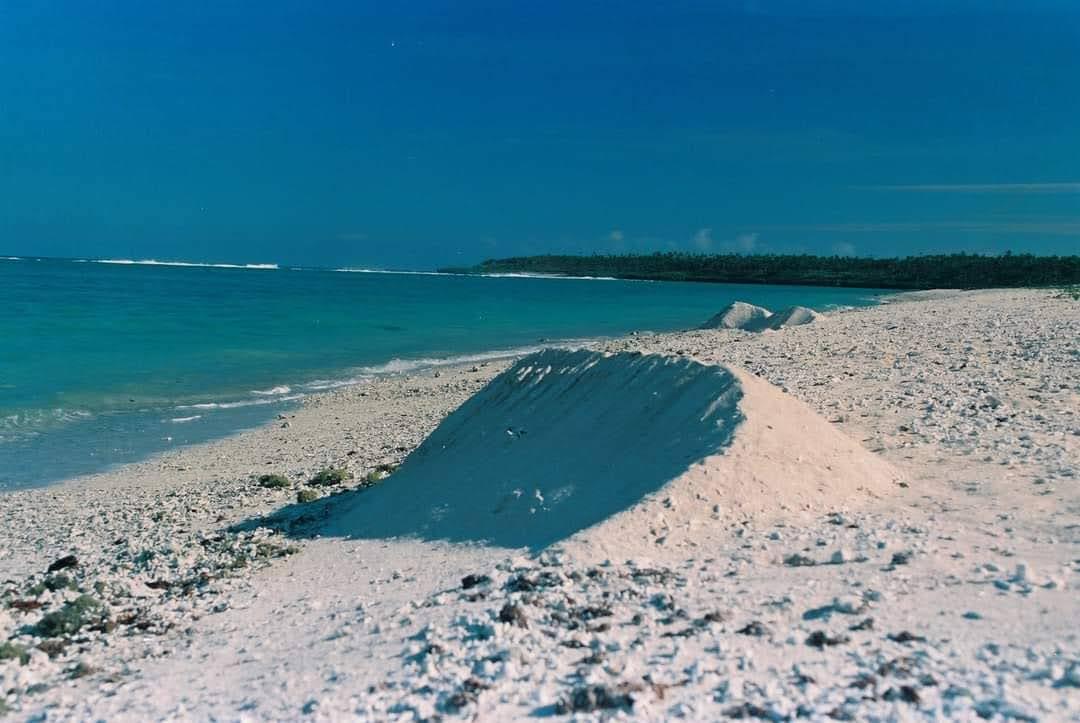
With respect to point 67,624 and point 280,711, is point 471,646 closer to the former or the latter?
point 280,711

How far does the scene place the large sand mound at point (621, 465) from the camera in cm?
930

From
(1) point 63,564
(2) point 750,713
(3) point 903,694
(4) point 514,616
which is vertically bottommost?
(1) point 63,564

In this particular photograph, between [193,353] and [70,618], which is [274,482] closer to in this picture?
[70,618]

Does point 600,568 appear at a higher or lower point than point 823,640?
lower

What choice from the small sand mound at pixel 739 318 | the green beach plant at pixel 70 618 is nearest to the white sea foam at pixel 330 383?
the small sand mound at pixel 739 318

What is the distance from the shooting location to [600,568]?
792cm

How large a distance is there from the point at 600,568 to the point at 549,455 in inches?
134

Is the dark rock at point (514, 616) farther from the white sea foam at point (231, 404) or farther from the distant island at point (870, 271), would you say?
the distant island at point (870, 271)

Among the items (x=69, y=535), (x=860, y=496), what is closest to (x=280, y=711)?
(x=860, y=496)

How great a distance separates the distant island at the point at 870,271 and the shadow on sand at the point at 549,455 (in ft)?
267

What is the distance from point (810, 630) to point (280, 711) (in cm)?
376

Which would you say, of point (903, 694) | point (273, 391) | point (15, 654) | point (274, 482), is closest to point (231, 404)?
point (273, 391)

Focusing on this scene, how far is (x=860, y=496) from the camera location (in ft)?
32.2

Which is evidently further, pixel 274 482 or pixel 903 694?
pixel 274 482
